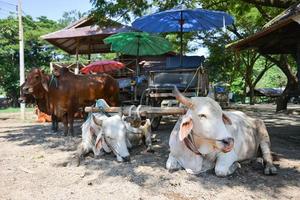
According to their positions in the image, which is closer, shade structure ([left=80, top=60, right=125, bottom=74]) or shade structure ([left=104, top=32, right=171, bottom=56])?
shade structure ([left=104, top=32, right=171, bottom=56])

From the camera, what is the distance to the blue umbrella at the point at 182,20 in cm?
883

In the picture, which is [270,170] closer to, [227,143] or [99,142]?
[227,143]

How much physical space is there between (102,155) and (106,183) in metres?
1.40

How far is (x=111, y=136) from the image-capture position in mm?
5988

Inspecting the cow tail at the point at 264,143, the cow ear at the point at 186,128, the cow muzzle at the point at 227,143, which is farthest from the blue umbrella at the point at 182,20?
the cow muzzle at the point at 227,143

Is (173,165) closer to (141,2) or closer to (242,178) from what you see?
(242,178)

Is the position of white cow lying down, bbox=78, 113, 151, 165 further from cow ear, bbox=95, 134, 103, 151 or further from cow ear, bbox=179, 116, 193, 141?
cow ear, bbox=179, 116, 193, 141

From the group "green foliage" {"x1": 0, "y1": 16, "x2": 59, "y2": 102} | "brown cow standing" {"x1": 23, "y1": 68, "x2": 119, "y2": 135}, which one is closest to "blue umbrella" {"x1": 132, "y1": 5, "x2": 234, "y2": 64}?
"brown cow standing" {"x1": 23, "y1": 68, "x2": 119, "y2": 135}

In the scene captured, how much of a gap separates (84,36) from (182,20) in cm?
645

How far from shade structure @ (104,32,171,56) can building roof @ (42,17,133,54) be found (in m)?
2.45

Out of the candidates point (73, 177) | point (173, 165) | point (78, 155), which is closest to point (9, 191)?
point (73, 177)

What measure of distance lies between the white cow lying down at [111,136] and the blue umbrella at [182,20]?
3028mm

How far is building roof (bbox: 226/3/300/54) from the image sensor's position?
738cm

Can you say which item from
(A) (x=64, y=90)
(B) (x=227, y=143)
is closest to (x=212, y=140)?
(B) (x=227, y=143)
